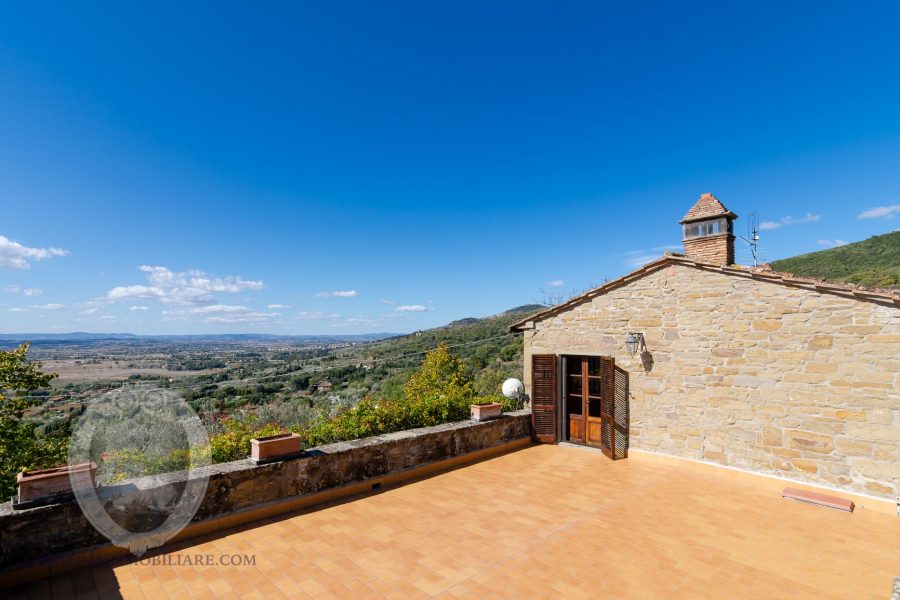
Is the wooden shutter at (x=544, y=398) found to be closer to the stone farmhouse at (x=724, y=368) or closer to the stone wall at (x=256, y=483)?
the stone farmhouse at (x=724, y=368)

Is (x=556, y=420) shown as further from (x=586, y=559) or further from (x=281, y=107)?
(x=281, y=107)

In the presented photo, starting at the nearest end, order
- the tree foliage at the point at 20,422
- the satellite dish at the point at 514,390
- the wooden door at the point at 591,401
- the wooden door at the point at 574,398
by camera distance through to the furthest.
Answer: the tree foliage at the point at 20,422, the wooden door at the point at 591,401, the wooden door at the point at 574,398, the satellite dish at the point at 514,390

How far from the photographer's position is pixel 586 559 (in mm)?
4309

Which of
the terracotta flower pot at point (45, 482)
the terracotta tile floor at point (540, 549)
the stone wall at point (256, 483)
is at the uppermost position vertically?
the terracotta flower pot at point (45, 482)

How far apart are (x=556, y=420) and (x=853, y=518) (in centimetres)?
480

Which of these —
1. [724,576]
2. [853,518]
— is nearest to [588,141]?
[853,518]

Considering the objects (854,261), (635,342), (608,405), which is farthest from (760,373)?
(854,261)

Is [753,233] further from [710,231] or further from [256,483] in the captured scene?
[256,483]

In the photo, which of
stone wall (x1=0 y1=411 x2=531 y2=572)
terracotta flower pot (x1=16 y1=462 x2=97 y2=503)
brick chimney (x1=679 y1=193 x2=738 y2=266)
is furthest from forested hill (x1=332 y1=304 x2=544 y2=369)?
terracotta flower pot (x1=16 y1=462 x2=97 y2=503)

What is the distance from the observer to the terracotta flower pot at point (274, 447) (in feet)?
17.0

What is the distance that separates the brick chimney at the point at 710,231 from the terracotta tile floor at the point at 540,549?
4355 millimetres

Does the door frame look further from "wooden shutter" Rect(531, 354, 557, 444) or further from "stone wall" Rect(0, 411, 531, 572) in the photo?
"stone wall" Rect(0, 411, 531, 572)

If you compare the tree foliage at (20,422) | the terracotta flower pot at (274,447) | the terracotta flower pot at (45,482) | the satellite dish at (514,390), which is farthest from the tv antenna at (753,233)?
the tree foliage at (20,422)

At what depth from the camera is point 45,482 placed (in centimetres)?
381
